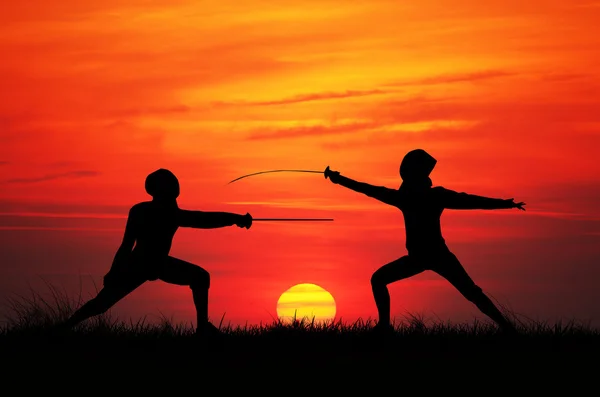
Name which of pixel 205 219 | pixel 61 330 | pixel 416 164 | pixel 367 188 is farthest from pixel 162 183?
pixel 416 164

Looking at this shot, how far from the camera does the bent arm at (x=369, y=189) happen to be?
12.7 metres

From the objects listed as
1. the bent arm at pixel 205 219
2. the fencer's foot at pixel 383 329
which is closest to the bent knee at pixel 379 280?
the fencer's foot at pixel 383 329

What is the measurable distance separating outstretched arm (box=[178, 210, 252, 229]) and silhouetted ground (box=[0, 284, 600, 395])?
4.58 ft

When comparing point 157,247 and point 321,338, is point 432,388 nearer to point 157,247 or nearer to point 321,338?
point 321,338

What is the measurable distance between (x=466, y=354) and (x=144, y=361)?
3.83 metres

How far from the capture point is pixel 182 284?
500 inches

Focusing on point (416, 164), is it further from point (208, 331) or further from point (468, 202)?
point (208, 331)

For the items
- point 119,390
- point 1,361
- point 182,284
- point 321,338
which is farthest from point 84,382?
point 321,338

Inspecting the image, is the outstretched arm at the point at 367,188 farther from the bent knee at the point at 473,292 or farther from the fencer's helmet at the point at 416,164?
the bent knee at the point at 473,292

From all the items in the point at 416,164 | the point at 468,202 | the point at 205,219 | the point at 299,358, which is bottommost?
the point at 299,358

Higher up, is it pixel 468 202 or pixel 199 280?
pixel 468 202

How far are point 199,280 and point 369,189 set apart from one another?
2.40 metres

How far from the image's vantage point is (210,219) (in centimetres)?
1276

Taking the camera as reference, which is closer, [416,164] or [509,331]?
[416,164]
